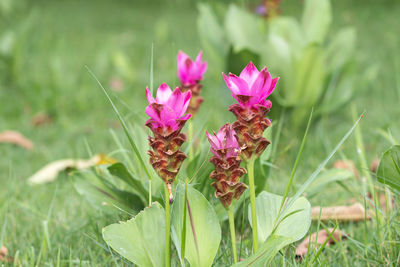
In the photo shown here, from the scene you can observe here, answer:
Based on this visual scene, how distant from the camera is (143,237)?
1.06 metres

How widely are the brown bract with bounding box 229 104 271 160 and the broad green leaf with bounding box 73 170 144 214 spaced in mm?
553

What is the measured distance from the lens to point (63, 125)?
3012mm

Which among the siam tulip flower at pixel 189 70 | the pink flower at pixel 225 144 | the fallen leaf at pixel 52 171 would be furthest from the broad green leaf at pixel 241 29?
the pink flower at pixel 225 144

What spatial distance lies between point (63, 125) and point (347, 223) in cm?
201

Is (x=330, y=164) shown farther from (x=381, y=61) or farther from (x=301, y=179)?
(x=381, y=61)

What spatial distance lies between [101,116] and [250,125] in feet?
7.72

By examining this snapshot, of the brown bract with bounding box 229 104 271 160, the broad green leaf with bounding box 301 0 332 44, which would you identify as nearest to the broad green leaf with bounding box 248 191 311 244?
the brown bract with bounding box 229 104 271 160

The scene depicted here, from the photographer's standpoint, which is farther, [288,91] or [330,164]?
[288,91]

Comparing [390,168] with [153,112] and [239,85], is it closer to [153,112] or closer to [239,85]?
[239,85]

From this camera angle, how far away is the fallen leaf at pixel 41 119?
307cm

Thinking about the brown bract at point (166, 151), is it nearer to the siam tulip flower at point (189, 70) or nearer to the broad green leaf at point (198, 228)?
the broad green leaf at point (198, 228)

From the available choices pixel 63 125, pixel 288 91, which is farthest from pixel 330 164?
pixel 63 125

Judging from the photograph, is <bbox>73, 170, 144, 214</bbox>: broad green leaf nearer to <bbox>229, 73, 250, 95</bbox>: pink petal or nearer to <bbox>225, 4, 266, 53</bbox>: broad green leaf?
<bbox>229, 73, 250, 95</bbox>: pink petal

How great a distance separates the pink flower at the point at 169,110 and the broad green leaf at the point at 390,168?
547 mm
